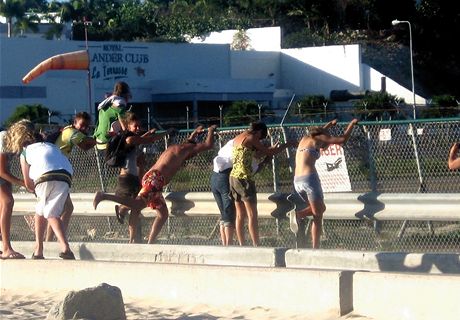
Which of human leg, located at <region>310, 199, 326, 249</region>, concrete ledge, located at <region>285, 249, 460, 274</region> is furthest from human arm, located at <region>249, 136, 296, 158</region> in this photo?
concrete ledge, located at <region>285, 249, 460, 274</region>

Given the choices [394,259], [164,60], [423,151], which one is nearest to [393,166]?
[423,151]

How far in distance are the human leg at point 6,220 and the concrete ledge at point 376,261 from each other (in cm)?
311

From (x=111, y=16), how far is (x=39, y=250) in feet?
227

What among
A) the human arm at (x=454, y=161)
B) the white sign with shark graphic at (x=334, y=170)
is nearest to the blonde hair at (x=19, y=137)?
the white sign with shark graphic at (x=334, y=170)

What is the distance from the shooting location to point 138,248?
35.3 ft

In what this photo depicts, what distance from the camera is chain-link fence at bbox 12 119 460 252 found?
42.0ft

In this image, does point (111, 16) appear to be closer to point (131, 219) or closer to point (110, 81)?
point (110, 81)

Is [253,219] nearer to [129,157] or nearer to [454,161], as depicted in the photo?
[129,157]

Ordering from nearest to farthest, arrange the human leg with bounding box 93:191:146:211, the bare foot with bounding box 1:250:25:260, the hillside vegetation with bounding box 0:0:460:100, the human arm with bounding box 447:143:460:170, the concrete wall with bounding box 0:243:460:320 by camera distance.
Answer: the concrete wall with bounding box 0:243:460:320
the human arm with bounding box 447:143:460:170
the bare foot with bounding box 1:250:25:260
the human leg with bounding box 93:191:146:211
the hillside vegetation with bounding box 0:0:460:100

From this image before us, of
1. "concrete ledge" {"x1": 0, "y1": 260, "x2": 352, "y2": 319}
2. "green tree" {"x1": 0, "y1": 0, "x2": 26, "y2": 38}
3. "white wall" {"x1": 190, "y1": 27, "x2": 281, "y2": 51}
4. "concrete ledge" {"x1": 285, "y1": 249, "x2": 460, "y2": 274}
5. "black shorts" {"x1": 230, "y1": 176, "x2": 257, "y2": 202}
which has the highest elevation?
"green tree" {"x1": 0, "y1": 0, "x2": 26, "y2": 38}

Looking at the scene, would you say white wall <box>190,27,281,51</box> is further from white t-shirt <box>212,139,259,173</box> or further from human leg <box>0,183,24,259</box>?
human leg <box>0,183,24,259</box>

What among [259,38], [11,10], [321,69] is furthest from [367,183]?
[11,10]

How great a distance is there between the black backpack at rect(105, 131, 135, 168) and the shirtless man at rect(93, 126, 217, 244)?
35cm

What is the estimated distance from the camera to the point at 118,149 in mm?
11906
